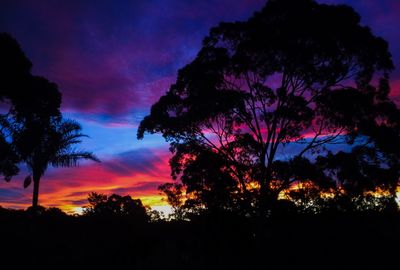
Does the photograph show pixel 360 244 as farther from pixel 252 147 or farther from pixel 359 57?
pixel 359 57

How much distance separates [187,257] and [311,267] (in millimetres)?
5325

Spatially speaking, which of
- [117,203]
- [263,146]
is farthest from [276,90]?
[117,203]

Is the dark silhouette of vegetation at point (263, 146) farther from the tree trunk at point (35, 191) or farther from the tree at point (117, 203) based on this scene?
the tree at point (117, 203)

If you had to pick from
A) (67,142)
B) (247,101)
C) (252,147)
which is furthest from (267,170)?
(67,142)

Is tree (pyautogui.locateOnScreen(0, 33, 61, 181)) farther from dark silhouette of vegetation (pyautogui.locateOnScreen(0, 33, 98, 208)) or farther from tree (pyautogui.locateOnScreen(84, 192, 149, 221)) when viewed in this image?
tree (pyautogui.locateOnScreen(84, 192, 149, 221))

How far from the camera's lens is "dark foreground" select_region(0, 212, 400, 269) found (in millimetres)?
14258

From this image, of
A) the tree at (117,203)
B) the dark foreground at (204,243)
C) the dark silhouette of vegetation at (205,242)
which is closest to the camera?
the dark foreground at (204,243)

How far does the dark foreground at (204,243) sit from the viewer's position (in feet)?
46.8

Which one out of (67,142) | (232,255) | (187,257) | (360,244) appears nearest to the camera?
(187,257)

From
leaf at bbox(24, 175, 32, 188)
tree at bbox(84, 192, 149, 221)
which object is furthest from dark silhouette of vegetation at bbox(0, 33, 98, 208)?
tree at bbox(84, 192, 149, 221)

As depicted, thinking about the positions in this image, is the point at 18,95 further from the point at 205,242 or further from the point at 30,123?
the point at 205,242

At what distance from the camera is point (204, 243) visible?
19719 millimetres

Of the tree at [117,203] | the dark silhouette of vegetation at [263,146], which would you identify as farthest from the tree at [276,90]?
the tree at [117,203]

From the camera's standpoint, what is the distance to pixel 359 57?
21.6 m
